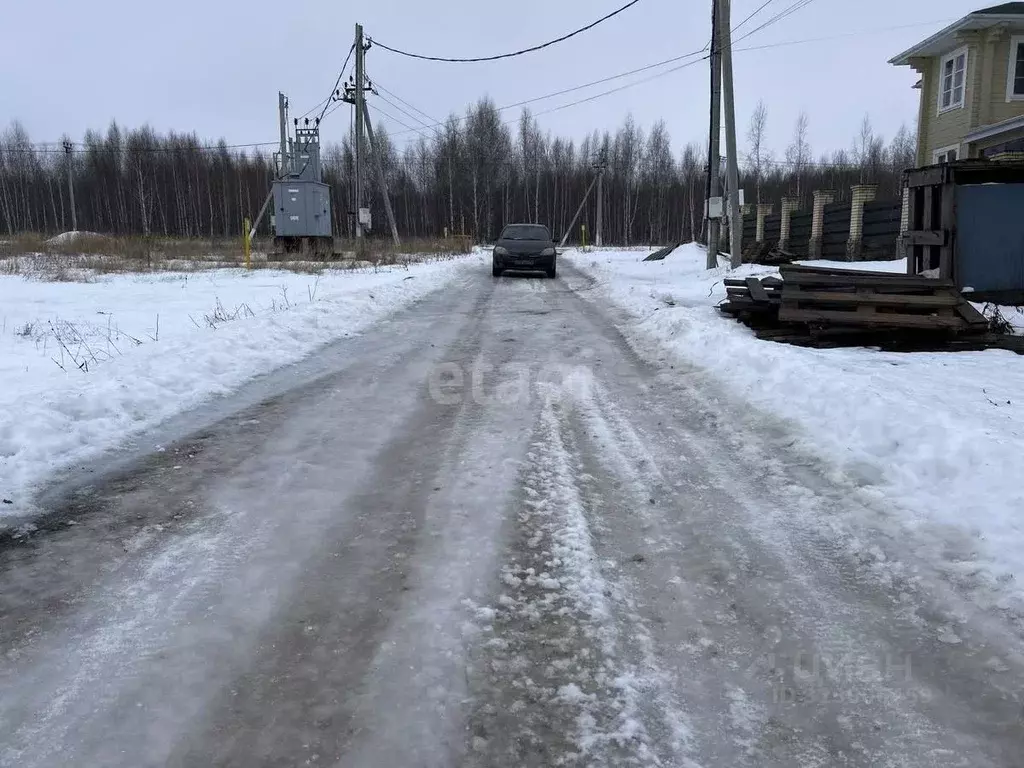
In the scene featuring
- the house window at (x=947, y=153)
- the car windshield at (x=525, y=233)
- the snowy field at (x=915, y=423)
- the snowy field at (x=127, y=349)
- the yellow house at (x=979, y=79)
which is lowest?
the snowy field at (x=915, y=423)

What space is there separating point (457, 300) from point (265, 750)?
12.9 m

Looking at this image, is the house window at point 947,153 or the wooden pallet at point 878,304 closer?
the wooden pallet at point 878,304

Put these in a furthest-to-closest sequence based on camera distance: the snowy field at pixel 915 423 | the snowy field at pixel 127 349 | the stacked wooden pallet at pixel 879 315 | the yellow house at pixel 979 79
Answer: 1. the yellow house at pixel 979 79
2. the stacked wooden pallet at pixel 879 315
3. the snowy field at pixel 127 349
4. the snowy field at pixel 915 423

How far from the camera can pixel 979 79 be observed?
73.9 feet

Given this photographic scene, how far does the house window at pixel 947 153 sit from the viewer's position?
76.9 feet

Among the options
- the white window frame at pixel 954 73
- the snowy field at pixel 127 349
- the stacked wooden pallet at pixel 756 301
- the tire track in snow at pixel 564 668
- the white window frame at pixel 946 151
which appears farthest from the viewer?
the white window frame at pixel 946 151

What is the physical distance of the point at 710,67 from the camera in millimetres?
18672

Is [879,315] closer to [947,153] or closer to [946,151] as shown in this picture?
[946,151]

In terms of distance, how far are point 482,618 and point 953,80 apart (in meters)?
28.2

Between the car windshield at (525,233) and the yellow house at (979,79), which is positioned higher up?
the yellow house at (979,79)

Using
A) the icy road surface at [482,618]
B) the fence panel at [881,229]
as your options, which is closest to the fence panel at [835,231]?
the fence panel at [881,229]

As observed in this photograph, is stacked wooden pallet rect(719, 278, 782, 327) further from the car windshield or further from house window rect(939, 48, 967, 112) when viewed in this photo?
house window rect(939, 48, 967, 112)

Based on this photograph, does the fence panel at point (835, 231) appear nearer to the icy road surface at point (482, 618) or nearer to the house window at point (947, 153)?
the house window at point (947, 153)

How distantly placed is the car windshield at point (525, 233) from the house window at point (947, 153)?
13743 millimetres
